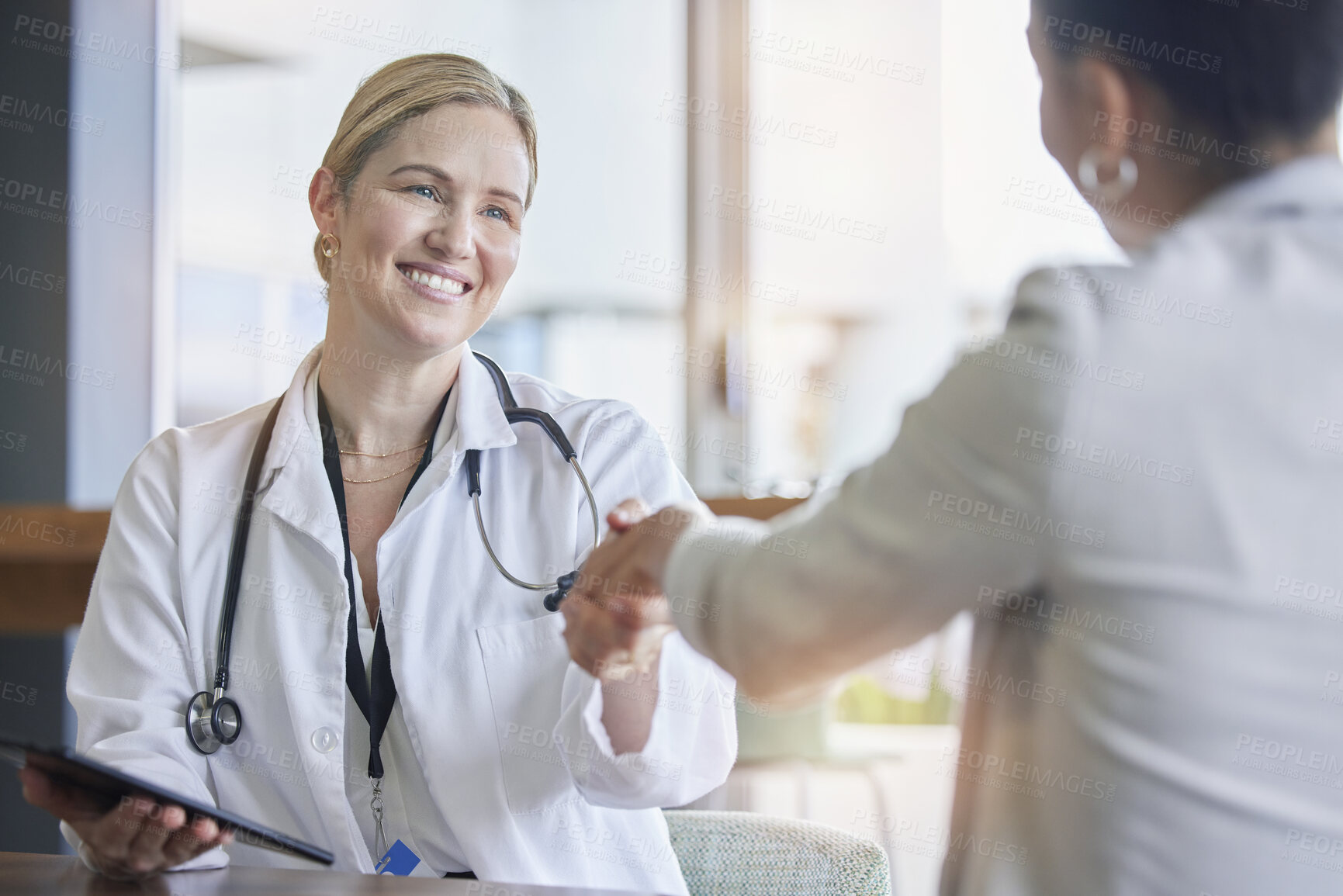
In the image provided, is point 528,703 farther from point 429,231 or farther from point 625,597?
point 429,231

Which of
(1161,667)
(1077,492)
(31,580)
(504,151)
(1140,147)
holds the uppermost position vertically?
(504,151)

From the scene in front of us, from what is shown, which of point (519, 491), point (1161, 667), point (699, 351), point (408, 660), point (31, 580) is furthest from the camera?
point (699, 351)

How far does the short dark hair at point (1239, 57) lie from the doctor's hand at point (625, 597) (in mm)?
487

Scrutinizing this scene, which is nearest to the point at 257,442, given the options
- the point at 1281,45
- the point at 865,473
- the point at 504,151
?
the point at 504,151

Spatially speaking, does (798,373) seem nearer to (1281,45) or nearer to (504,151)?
(504,151)

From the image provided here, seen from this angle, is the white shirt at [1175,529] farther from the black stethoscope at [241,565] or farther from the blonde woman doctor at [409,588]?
the black stethoscope at [241,565]

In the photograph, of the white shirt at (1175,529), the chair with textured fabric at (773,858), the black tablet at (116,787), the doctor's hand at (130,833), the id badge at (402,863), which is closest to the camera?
the white shirt at (1175,529)

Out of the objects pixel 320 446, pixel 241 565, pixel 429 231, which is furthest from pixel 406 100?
pixel 241 565

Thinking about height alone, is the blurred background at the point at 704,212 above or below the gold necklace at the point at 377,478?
above

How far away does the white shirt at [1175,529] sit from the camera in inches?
24.8

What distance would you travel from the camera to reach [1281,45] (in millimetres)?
656

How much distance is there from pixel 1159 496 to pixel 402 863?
992 mm

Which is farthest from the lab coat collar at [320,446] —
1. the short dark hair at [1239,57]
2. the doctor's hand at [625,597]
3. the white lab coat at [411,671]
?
the short dark hair at [1239,57]

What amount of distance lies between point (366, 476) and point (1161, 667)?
3.85ft
